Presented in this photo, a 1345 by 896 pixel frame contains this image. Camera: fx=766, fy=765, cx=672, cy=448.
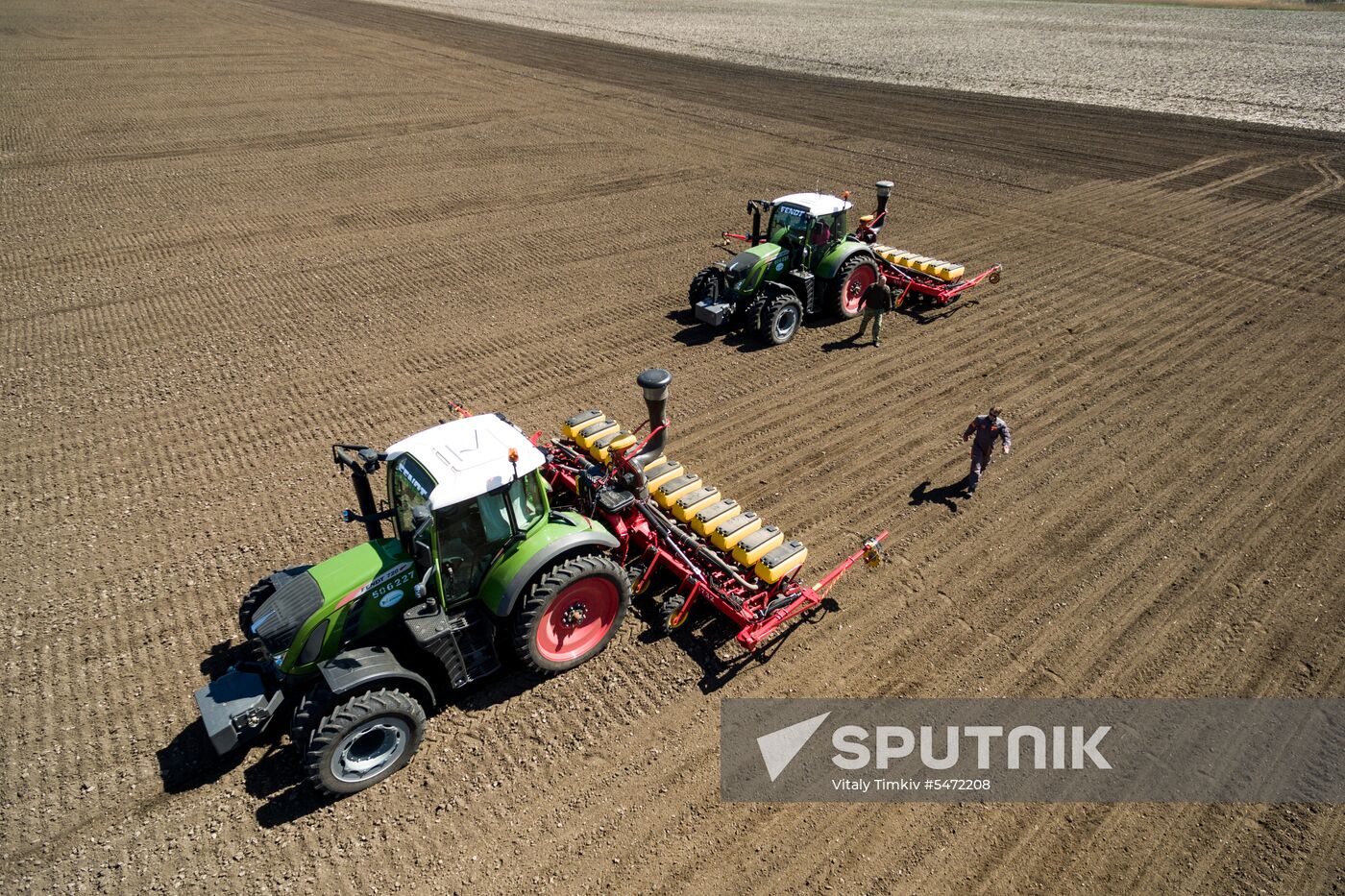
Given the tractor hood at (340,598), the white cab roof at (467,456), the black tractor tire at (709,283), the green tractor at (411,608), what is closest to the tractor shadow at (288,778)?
the green tractor at (411,608)

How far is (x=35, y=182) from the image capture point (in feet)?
59.8

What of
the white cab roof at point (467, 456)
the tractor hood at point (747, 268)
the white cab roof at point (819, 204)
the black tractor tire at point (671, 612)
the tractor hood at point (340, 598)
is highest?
the white cab roof at point (819, 204)

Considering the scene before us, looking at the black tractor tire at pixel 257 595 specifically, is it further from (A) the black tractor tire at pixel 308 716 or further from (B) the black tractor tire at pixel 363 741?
(B) the black tractor tire at pixel 363 741

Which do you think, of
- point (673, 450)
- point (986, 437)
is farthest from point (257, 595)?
point (986, 437)

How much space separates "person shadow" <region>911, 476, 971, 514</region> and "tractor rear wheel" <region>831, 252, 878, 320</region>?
447 centimetres

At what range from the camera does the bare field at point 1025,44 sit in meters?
29.2

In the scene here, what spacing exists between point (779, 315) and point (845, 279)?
4.93ft

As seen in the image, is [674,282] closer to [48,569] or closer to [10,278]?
[48,569]

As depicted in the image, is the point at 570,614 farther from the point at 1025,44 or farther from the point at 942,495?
the point at 1025,44

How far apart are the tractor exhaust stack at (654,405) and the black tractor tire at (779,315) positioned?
188 inches

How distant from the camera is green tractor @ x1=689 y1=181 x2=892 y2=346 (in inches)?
473

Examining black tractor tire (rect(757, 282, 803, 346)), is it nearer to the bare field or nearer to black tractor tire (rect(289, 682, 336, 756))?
black tractor tire (rect(289, 682, 336, 756))

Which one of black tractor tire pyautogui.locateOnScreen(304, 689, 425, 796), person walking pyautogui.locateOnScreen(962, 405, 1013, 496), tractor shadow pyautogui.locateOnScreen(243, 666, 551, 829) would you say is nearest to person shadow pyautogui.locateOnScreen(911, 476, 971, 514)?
person walking pyautogui.locateOnScreen(962, 405, 1013, 496)

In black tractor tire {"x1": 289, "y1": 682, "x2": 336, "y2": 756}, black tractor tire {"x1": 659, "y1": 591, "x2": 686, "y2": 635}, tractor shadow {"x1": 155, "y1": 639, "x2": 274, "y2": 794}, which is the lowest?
tractor shadow {"x1": 155, "y1": 639, "x2": 274, "y2": 794}
